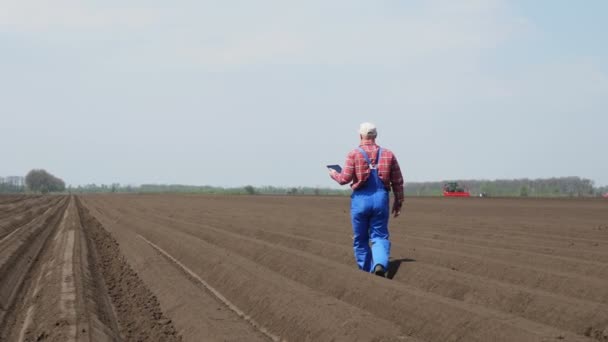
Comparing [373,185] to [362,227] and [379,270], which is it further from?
[379,270]

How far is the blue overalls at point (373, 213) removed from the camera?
7.72 meters

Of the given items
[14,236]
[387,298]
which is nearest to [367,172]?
[387,298]

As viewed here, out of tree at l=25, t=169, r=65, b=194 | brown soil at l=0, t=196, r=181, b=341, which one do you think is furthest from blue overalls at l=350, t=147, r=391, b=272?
tree at l=25, t=169, r=65, b=194

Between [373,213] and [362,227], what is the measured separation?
0.77ft

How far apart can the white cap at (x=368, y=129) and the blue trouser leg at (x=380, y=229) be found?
0.69 m

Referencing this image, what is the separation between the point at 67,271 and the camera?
10359 mm

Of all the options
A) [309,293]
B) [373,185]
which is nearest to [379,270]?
[373,185]

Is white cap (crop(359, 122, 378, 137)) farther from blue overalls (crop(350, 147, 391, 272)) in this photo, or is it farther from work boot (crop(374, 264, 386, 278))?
work boot (crop(374, 264, 386, 278))

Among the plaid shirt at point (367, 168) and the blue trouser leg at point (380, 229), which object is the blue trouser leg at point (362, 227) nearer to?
the blue trouser leg at point (380, 229)

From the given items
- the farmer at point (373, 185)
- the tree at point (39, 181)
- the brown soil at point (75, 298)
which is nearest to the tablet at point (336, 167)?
the farmer at point (373, 185)

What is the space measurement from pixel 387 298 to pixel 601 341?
6.69 ft

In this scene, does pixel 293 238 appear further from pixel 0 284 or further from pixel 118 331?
pixel 118 331

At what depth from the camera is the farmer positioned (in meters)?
7.70

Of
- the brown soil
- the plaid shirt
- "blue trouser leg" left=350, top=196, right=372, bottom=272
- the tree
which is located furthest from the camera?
the tree
